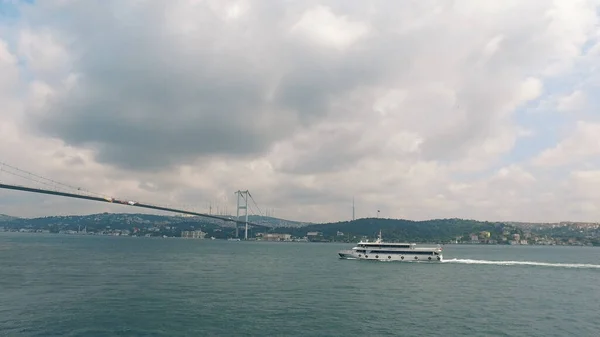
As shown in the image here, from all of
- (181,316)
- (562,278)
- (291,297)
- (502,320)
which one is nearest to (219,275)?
(291,297)

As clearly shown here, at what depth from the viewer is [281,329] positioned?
28.2 m

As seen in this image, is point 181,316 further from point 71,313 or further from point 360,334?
point 360,334

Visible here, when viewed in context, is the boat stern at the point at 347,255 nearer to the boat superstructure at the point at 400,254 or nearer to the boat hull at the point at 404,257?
the boat superstructure at the point at 400,254

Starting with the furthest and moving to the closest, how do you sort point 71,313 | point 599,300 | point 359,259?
point 359,259 < point 599,300 < point 71,313

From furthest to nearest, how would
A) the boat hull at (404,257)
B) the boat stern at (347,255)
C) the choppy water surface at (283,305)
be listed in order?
the boat stern at (347,255)
the boat hull at (404,257)
the choppy water surface at (283,305)

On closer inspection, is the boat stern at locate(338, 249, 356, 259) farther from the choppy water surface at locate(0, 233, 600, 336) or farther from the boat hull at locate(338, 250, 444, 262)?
the choppy water surface at locate(0, 233, 600, 336)

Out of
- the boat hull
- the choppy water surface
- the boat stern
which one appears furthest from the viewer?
the boat stern

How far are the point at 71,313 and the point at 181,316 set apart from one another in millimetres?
8376

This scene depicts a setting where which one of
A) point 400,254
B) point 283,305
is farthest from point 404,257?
point 283,305

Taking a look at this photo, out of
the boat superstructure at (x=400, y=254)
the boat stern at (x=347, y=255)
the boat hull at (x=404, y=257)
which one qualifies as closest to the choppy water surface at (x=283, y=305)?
the boat hull at (x=404, y=257)

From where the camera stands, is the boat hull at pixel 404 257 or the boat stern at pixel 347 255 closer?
the boat hull at pixel 404 257

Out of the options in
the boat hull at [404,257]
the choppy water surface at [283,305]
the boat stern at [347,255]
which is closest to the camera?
the choppy water surface at [283,305]

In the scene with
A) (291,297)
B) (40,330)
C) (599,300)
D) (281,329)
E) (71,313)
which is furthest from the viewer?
(599,300)

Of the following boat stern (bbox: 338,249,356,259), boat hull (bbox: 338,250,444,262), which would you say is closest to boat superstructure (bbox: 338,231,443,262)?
boat hull (bbox: 338,250,444,262)
